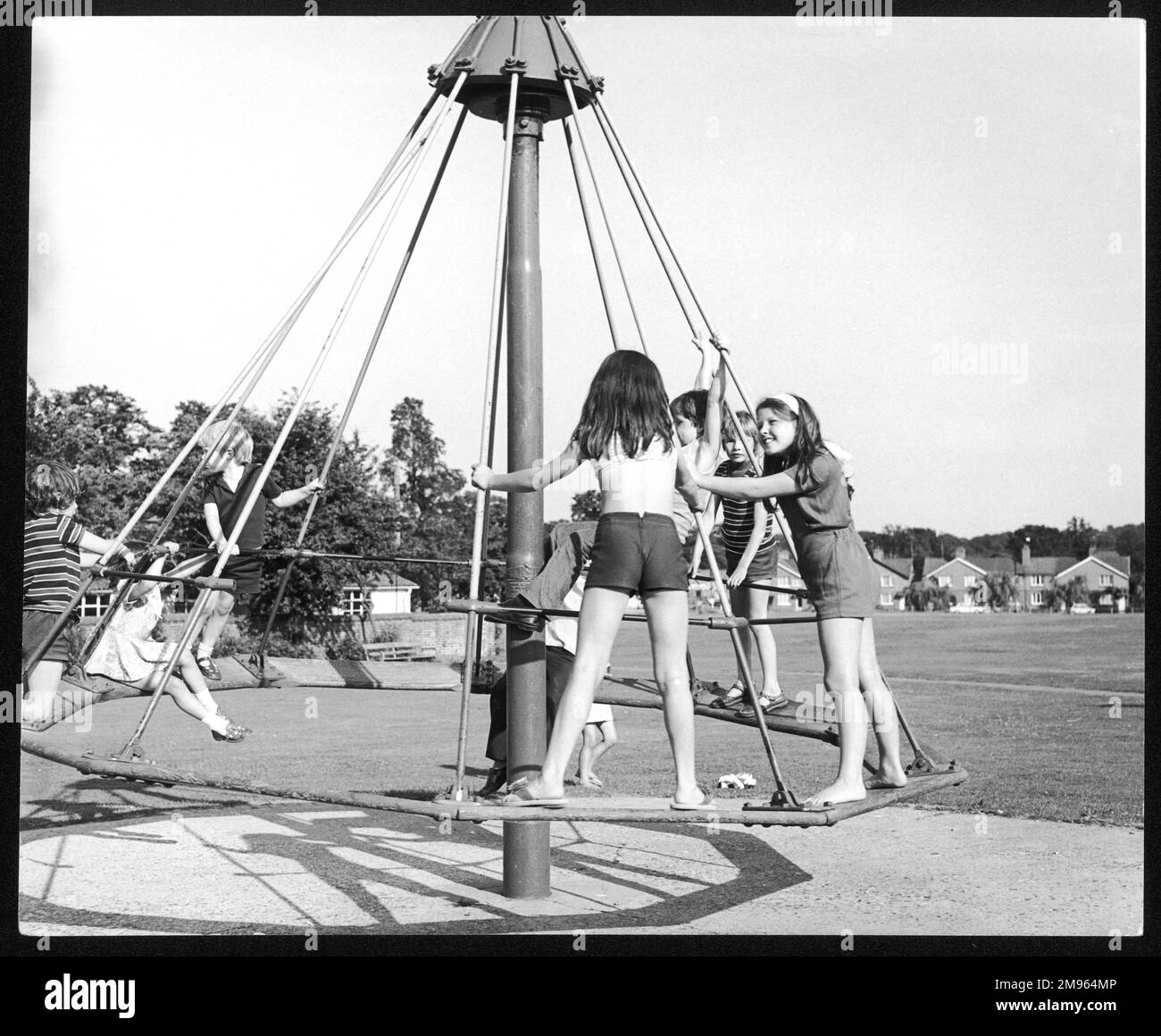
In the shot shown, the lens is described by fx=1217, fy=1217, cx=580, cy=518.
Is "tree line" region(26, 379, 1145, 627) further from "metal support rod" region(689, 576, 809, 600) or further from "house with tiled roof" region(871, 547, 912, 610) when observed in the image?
"house with tiled roof" region(871, 547, 912, 610)

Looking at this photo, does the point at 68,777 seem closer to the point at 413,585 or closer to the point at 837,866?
the point at 837,866

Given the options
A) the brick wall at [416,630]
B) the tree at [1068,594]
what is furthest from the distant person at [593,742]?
the tree at [1068,594]

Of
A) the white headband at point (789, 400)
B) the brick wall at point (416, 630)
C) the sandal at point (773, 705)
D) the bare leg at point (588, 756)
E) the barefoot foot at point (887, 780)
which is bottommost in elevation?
the brick wall at point (416, 630)

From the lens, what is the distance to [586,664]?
17.5ft

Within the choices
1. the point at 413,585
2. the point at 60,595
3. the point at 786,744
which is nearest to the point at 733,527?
the point at 60,595

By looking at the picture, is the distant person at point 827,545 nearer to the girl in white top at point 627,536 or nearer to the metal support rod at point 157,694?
the girl in white top at point 627,536

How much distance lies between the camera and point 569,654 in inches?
304

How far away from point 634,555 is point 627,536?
0.09 meters

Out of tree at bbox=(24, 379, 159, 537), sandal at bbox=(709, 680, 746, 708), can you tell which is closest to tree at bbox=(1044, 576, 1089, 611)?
tree at bbox=(24, 379, 159, 537)

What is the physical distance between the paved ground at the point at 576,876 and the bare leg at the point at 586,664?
1.55 metres

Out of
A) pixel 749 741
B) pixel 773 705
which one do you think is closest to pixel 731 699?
pixel 773 705

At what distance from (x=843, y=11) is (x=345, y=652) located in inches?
1116

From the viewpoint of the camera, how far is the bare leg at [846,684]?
19.0 ft

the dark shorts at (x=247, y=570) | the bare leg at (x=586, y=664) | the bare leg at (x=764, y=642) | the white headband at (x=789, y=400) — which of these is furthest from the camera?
the bare leg at (x=764, y=642)
